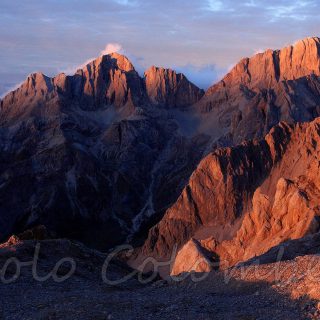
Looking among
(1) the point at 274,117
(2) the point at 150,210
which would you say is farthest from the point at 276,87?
(2) the point at 150,210

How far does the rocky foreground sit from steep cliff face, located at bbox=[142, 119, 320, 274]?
4975 centimetres

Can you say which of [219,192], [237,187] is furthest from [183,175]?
[237,187]

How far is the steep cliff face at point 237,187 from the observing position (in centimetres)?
7819

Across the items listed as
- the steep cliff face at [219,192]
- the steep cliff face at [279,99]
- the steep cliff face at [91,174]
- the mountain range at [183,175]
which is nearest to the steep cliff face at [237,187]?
the steep cliff face at [219,192]

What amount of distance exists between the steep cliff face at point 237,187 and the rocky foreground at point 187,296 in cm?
4975

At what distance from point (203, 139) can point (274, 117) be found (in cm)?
3066

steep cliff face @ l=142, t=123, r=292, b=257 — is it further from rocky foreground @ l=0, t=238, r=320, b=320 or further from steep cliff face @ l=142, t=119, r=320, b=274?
rocky foreground @ l=0, t=238, r=320, b=320

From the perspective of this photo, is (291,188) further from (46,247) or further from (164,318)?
(164,318)

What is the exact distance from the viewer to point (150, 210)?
156875 mm

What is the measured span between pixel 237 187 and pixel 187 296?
78.9 m

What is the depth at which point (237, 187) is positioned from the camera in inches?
3954

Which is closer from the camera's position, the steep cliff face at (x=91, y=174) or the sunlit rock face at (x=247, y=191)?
the sunlit rock face at (x=247, y=191)

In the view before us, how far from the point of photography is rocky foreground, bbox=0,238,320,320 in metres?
18.4

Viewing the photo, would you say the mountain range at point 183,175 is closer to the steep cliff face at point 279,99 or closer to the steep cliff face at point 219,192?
the steep cliff face at point 219,192
